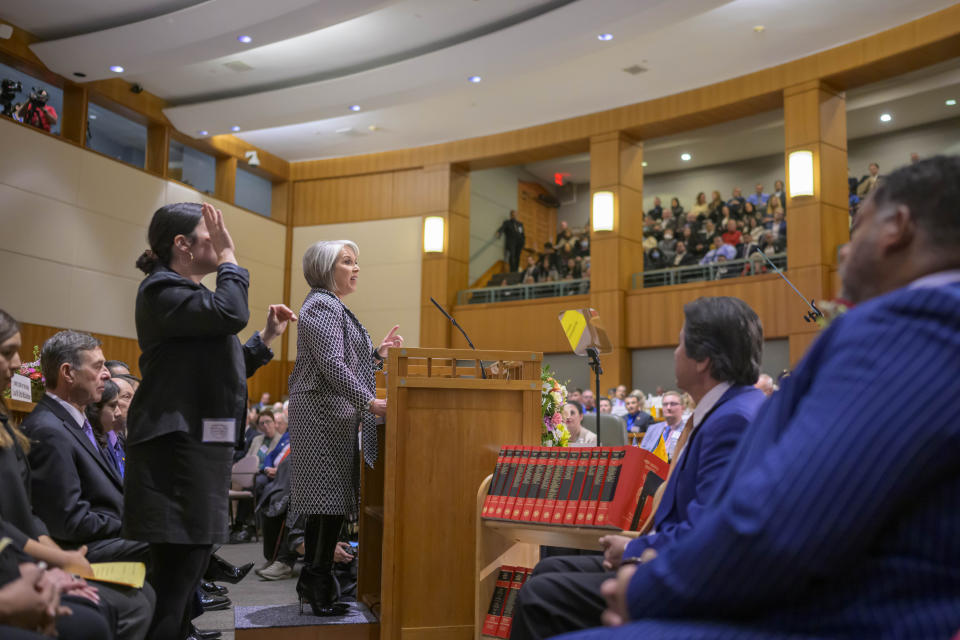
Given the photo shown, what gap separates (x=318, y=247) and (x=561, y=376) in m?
9.92

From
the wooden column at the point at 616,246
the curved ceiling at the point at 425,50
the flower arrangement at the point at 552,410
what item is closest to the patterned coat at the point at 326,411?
the flower arrangement at the point at 552,410

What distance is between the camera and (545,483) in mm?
2729

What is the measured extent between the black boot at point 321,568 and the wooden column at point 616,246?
9.22 m

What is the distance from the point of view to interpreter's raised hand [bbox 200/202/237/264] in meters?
2.32

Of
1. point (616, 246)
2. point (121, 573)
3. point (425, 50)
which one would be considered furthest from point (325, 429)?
point (616, 246)

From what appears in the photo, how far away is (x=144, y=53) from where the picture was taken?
9.73m

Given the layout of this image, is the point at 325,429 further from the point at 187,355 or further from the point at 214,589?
the point at 214,589

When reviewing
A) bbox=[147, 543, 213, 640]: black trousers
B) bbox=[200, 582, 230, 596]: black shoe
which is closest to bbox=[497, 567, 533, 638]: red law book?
bbox=[147, 543, 213, 640]: black trousers

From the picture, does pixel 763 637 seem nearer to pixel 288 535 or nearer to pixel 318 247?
pixel 318 247

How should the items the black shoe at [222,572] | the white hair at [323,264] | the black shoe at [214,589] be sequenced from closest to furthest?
1. the white hair at [323,264]
2. the black shoe at [222,572]
3. the black shoe at [214,589]

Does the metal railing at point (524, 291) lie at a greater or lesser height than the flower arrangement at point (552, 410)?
greater

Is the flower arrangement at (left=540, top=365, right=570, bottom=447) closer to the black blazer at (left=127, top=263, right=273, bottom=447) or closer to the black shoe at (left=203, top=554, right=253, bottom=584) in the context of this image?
the black blazer at (left=127, top=263, right=273, bottom=447)

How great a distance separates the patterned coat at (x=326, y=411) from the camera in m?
3.02

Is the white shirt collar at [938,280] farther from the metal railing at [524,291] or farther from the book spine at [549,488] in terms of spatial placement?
the metal railing at [524,291]
